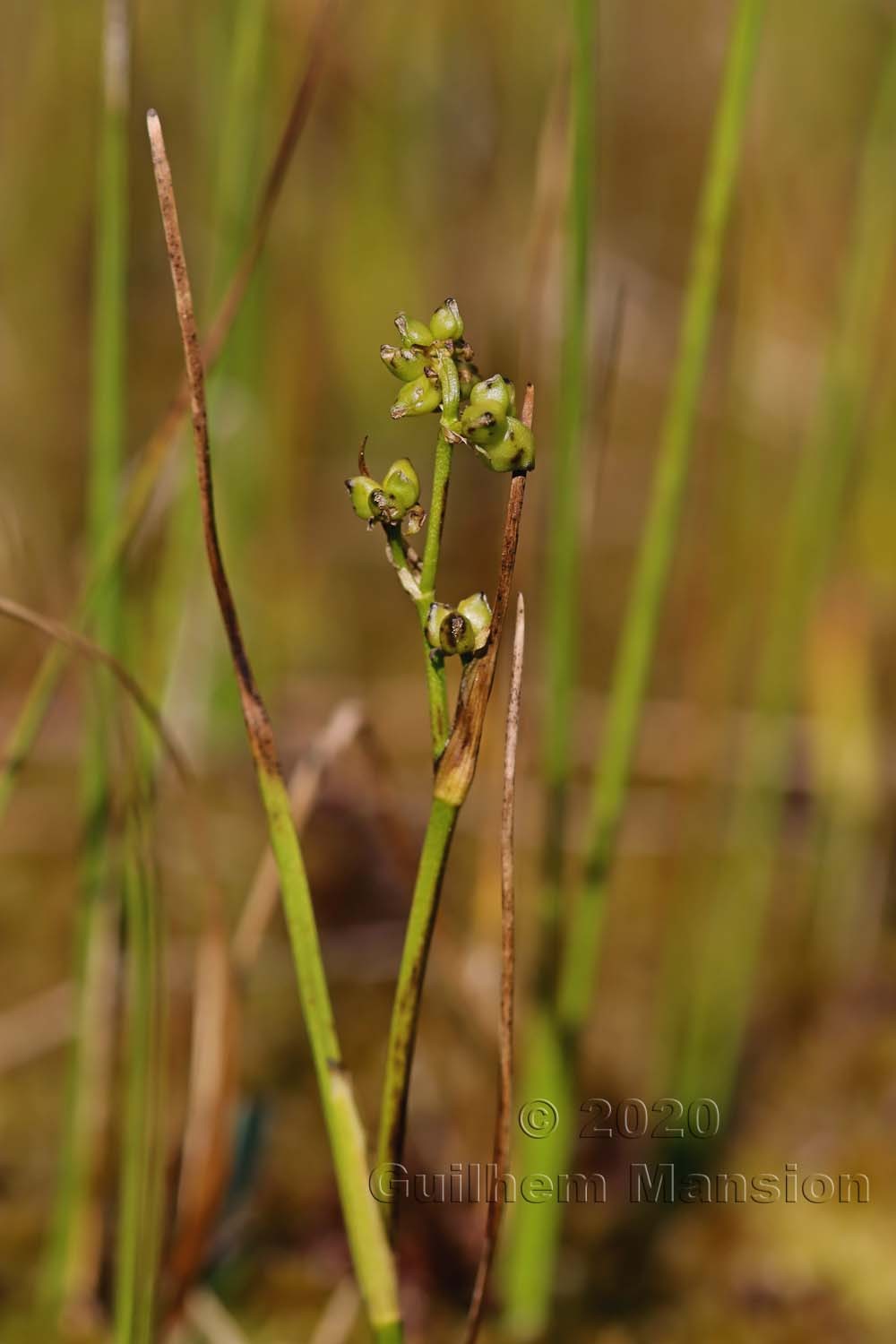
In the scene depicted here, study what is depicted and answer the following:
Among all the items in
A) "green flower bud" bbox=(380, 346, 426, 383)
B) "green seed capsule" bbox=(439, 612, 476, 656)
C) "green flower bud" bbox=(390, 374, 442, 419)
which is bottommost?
"green seed capsule" bbox=(439, 612, 476, 656)

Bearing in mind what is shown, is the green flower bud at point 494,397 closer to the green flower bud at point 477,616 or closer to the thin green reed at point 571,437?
the green flower bud at point 477,616

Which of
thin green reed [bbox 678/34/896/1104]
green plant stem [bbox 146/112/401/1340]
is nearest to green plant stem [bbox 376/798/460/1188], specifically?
green plant stem [bbox 146/112/401/1340]

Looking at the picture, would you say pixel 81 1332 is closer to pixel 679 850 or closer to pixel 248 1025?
pixel 248 1025

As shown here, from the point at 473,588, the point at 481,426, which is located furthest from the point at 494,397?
the point at 473,588

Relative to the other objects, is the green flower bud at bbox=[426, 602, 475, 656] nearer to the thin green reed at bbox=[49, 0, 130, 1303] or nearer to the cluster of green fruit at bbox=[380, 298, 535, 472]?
the cluster of green fruit at bbox=[380, 298, 535, 472]

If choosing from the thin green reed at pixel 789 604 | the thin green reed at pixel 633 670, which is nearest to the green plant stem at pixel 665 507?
the thin green reed at pixel 633 670

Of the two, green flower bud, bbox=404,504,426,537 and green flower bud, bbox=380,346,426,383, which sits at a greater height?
green flower bud, bbox=380,346,426,383

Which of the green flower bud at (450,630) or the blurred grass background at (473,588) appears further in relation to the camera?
the blurred grass background at (473,588)
